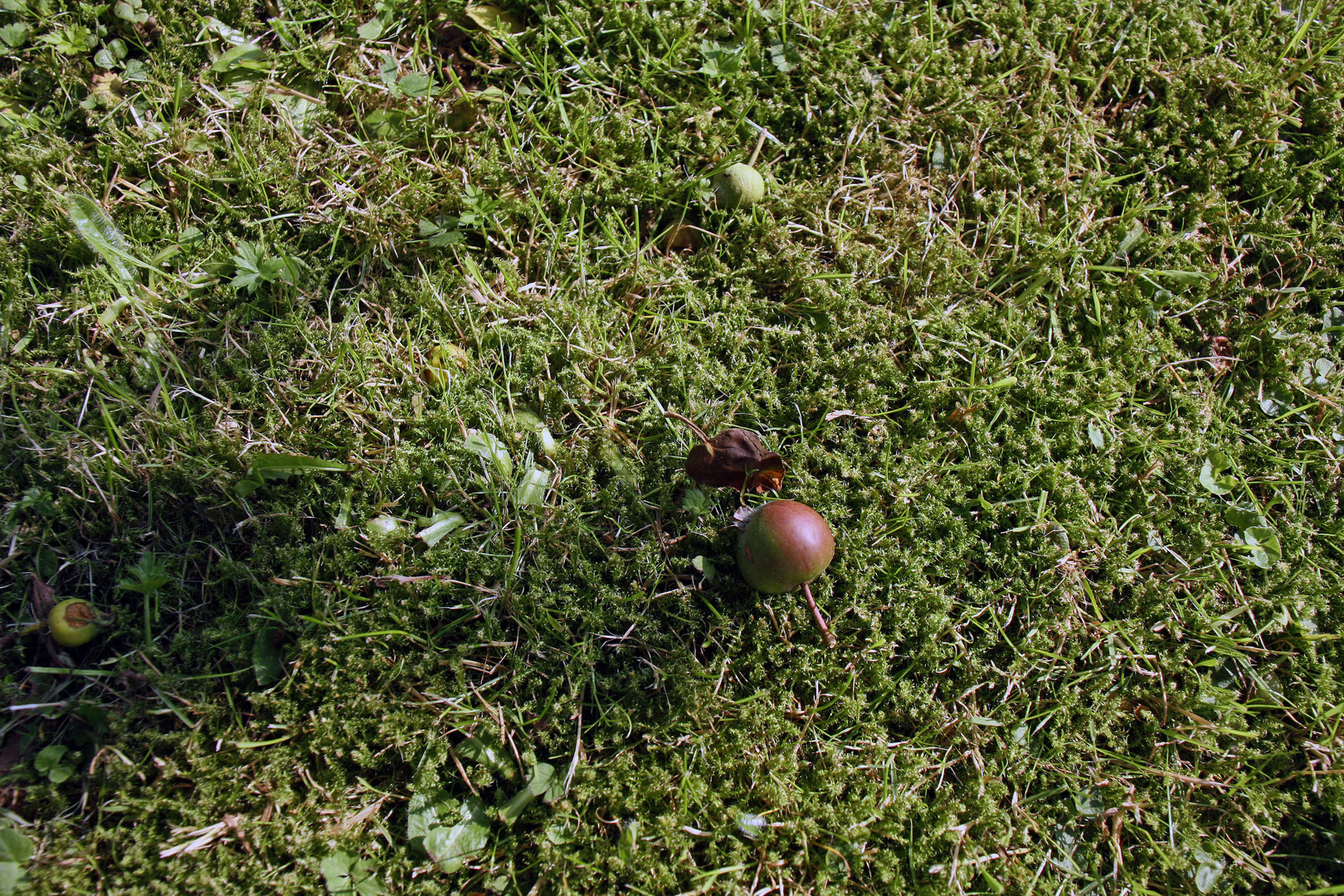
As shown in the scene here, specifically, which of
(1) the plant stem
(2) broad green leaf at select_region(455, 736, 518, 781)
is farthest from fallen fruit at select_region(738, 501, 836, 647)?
(2) broad green leaf at select_region(455, 736, 518, 781)

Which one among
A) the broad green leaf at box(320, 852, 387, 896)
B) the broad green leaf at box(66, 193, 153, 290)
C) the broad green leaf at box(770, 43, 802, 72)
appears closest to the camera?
the broad green leaf at box(320, 852, 387, 896)

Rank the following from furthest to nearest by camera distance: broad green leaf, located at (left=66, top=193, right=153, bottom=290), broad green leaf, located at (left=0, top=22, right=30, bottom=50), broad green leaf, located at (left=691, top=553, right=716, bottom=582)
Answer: broad green leaf, located at (left=0, top=22, right=30, bottom=50) < broad green leaf, located at (left=66, top=193, right=153, bottom=290) < broad green leaf, located at (left=691, top=553, right=716, bottom=582)

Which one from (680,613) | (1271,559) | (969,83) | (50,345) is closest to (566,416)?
(680,613)

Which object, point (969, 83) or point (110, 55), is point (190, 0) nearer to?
point (110, 55)

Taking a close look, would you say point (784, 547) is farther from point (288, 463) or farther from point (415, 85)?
point (415, 85)

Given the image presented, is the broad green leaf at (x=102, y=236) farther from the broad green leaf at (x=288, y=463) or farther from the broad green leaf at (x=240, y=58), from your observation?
the broad green leaf at (x=288, y=463)

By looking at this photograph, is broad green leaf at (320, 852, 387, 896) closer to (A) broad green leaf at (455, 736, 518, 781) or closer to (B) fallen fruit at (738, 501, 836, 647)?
(A) broad green leaf at (455, 736, 518, 781)

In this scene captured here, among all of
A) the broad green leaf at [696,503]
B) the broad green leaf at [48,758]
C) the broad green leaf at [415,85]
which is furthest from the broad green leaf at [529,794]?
the broad green leaf at [415,85]
